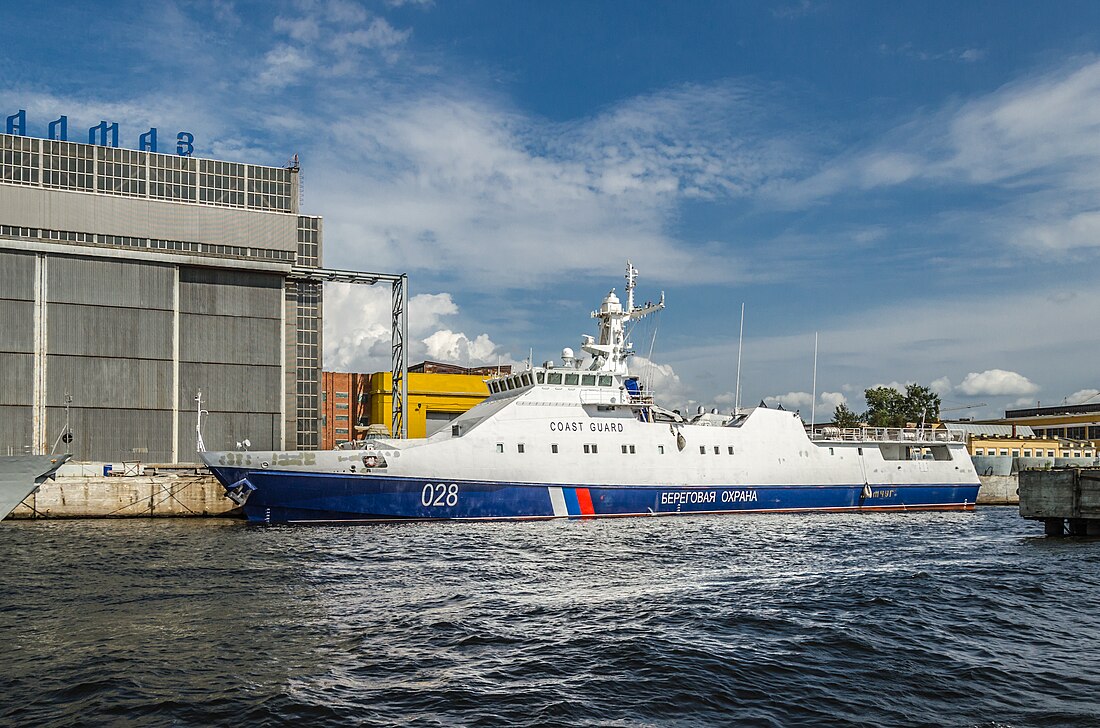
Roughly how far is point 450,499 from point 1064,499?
22.7 m

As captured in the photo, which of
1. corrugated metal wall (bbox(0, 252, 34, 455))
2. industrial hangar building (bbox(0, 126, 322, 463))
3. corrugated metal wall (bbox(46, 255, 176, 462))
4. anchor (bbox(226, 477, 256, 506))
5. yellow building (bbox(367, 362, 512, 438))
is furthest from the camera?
yellow building (bbox(367, 362, 512, 438))

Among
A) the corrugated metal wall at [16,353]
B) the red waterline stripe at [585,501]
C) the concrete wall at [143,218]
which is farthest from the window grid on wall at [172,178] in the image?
the red waterline stripe at [585,501]

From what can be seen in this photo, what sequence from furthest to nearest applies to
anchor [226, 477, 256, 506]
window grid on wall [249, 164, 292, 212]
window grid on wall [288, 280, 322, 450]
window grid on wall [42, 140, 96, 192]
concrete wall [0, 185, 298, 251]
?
window grid on wall [288, 280, 322, 450]
window grid on wall [249, 164, 292, 212]
window grid on wall [42, 140, 96, 192]
concrete wall [0, 185, 298, 251]
anchor [226, 477, 256, 506]

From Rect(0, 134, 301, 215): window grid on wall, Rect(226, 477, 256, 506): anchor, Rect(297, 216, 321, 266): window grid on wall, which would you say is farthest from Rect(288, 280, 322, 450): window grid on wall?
Rect(226, 477, 256, 506): anchor

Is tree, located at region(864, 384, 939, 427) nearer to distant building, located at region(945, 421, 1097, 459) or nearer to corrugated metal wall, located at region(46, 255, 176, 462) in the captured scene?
distant building, located at region(945, 421, 1097, 459)

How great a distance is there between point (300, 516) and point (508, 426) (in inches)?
356

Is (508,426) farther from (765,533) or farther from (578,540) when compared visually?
(765,533)

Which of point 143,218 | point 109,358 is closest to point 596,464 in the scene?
point 109,358

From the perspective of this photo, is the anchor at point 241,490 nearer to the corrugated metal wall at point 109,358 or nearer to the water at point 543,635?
the water at point 543,635

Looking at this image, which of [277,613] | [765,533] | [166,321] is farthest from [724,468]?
[166,321]

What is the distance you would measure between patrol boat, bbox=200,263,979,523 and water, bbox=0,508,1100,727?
643cm

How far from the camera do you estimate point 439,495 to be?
111 ft

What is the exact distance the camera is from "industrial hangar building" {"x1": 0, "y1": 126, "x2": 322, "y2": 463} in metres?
49.2

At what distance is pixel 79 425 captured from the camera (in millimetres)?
49281
